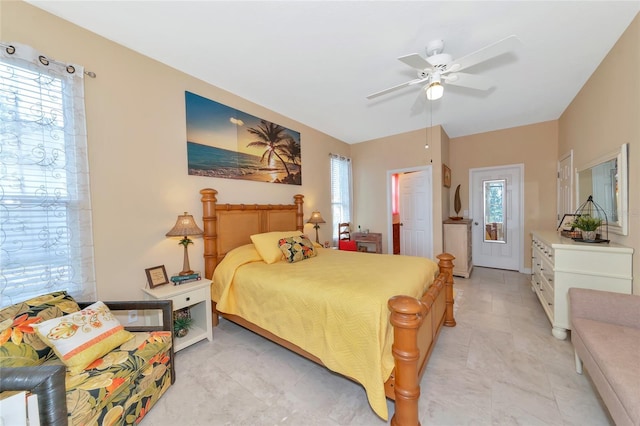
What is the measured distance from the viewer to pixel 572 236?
260 cm

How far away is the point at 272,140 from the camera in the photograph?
3533 millimetres

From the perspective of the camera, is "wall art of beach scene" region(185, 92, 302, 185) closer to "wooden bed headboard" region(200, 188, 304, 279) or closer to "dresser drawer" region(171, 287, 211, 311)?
"wooden bed headboard" region(200, 188, 304, 279)

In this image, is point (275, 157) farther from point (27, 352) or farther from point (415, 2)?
point (27, 352)

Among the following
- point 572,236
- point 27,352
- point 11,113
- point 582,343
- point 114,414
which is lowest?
point 114,414

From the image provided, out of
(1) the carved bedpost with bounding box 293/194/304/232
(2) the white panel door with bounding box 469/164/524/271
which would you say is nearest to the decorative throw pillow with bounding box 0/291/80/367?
(1) the carved bedpost with bounding box 293/194/304/232

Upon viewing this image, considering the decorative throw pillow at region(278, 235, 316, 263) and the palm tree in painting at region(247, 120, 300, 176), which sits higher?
the palm tree in painting at region(247, 120, 300, 176)

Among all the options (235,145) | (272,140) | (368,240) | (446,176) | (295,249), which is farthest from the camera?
(368,240)

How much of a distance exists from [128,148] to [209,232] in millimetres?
1083

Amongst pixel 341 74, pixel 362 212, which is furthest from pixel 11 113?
pixel 362 212

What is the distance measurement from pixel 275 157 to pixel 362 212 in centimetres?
248

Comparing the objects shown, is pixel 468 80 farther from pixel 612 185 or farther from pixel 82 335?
pixel 82 335

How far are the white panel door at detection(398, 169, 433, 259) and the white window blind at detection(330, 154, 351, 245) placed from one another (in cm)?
109

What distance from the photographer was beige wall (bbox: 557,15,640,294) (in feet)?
6.33

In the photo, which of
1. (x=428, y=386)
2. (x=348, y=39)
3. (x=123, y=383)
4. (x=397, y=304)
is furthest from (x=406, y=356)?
(x=348, y=39)
